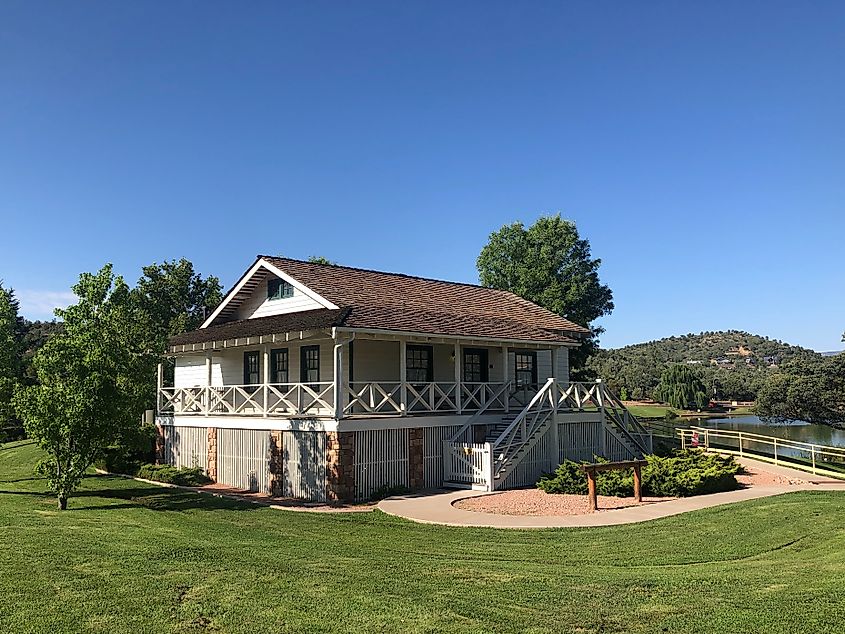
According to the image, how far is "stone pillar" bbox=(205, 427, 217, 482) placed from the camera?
22.7 meters

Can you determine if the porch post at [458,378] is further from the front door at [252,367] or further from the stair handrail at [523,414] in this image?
the front door at [252,367]

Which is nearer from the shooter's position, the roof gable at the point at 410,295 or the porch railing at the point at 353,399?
the porch railing at the point at 353,399

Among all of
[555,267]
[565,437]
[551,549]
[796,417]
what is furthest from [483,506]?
[796,417]

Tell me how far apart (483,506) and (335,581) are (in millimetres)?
8543

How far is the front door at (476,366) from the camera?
2428cm

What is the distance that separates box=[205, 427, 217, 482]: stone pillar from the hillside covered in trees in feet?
151

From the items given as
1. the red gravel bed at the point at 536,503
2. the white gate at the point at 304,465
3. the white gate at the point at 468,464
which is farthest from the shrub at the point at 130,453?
the red gravel bed at the point at 536,503

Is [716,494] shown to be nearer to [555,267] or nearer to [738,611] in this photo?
[738,611]

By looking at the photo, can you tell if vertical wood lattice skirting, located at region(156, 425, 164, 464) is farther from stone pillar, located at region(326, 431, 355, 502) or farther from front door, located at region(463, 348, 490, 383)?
front door, located at region(463, 348, 490, 383)

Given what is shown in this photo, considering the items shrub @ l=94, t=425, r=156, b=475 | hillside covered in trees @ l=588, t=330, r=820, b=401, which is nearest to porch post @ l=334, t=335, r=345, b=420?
shrub @ l=94, t=425, r=156, b=475

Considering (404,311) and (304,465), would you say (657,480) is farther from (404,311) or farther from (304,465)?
(304,465)

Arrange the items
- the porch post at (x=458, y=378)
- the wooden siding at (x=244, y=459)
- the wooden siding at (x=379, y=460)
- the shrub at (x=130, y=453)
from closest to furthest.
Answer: the wooden siding at (x=379, y=460) → the wooden siding at (x=244, y=459) → the porch post at (x=458, y=378) → the shrub at (x=130, y=453)

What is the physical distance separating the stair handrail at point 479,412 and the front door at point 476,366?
1.42 meters

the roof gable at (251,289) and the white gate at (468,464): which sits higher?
the roof gable at (251,289)
